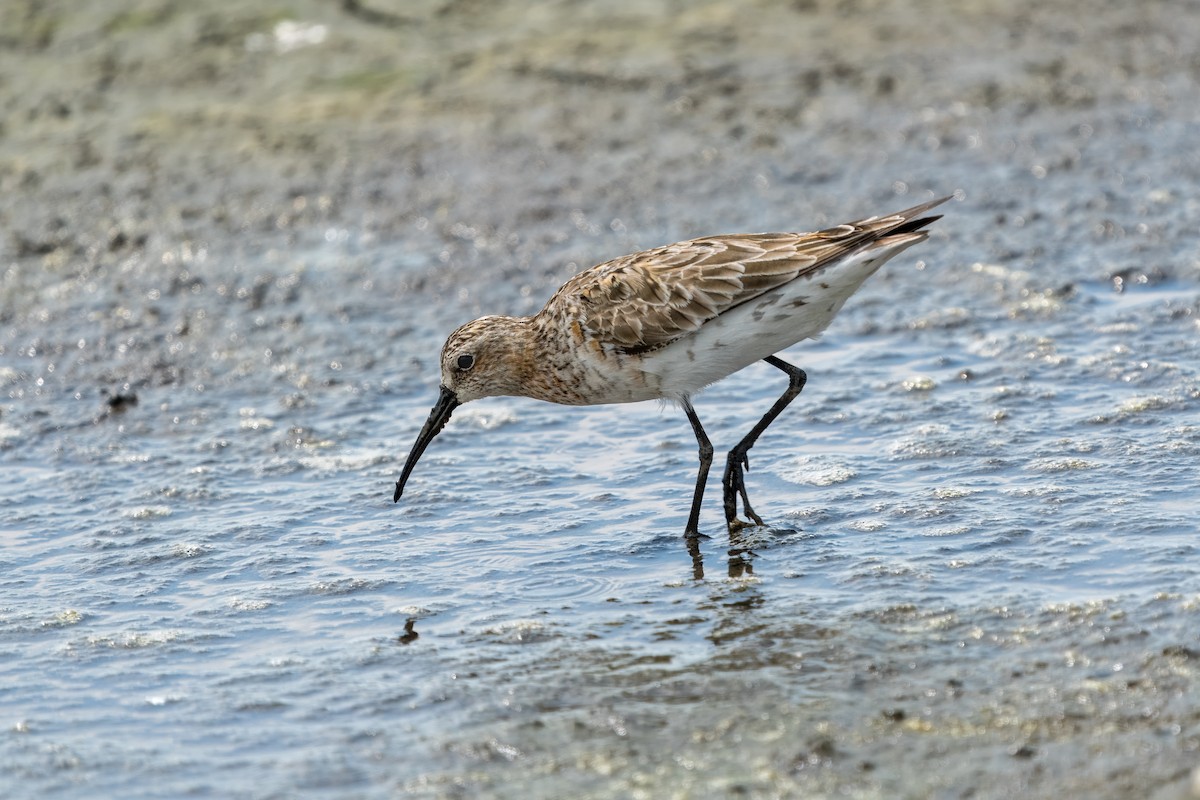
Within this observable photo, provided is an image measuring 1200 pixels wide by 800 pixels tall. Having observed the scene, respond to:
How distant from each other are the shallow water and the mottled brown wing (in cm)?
87

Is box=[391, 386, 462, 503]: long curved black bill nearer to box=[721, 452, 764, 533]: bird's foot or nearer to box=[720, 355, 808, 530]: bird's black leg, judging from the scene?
box=[720, 355, 808, 530]: bird's black leg

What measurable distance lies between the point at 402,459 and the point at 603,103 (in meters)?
4.66

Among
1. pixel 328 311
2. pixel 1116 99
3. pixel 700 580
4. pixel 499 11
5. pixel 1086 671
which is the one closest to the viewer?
pixel 1086 671

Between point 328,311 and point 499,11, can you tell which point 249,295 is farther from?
point 499,11

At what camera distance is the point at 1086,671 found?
17.8 ft

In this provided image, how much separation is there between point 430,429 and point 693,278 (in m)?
1.54

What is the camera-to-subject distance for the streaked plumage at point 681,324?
707 centimetres

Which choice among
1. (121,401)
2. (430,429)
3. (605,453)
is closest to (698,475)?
(605,453)

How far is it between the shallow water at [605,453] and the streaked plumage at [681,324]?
464 mm

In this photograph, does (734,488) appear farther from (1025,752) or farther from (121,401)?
(121,401)

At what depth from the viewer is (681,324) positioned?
7.27 meters

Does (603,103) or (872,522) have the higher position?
(603,103)

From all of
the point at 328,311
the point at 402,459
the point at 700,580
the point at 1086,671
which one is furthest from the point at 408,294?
the point at 1086,671

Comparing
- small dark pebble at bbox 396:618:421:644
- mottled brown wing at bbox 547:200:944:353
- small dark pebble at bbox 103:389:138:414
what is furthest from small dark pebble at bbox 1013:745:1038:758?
small dark pebble at bbox 103:389:138:414
